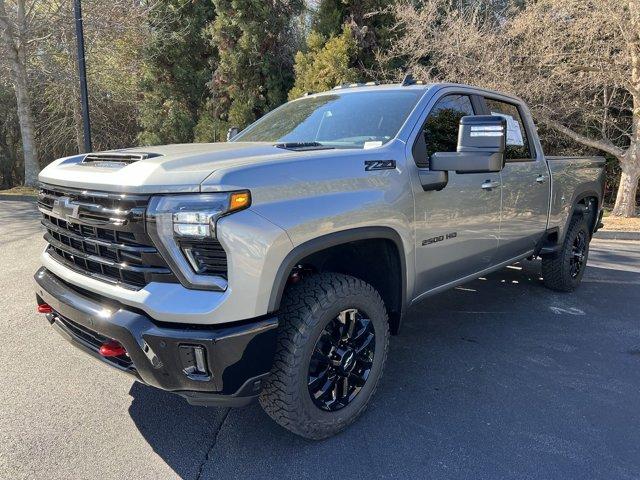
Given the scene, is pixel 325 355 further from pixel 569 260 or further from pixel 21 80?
pixel 21 80

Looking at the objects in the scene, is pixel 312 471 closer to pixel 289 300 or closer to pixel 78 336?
pixel 289 300

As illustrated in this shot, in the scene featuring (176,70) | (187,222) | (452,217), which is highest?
(176,70)

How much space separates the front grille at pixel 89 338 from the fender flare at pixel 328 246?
2.52 ft

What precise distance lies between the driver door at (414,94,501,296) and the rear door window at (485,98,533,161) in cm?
50

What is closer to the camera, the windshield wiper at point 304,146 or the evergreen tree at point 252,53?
the windshield wiper at point 304,146

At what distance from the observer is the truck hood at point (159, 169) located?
85.6 inches

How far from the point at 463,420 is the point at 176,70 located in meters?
15.6

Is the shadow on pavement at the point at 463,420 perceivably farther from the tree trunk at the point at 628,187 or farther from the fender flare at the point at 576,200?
the tree trunk at the point at 628,187

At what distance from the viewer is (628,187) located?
1090cm

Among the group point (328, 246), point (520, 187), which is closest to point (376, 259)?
point (328, 246)

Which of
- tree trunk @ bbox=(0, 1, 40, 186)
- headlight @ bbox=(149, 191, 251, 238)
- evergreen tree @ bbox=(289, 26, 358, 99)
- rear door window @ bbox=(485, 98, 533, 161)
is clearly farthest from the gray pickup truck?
tree trunk @ bbox=(0, 1, 40, 186)

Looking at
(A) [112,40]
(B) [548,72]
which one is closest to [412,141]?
(B) [548,72]

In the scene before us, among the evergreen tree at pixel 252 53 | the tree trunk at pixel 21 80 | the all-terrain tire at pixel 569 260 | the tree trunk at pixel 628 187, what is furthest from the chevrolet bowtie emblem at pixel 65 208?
the tree trunk at pixel 21 80

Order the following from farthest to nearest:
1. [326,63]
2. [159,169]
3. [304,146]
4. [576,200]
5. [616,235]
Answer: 1. [326,63]
2. [616,235]
3. [576,200]
4. [304,146]
5. [159,169]
